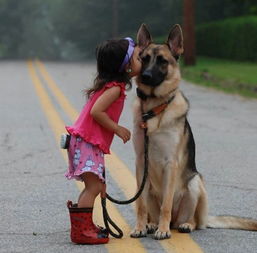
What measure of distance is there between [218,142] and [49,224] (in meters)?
5.26

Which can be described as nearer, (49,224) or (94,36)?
(49,224)

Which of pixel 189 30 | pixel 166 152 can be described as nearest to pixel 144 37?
pixel 166 152

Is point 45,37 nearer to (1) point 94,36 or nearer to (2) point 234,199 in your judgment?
(1) point 94,36

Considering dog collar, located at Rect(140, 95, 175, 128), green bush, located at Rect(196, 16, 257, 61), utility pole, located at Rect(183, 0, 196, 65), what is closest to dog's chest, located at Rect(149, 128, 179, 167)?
dog collar, located at Rect(140, 95, 175, 128)

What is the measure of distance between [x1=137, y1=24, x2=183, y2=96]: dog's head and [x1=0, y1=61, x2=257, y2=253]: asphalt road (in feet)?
3.56

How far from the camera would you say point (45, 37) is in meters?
104

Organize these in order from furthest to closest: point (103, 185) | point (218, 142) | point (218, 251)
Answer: point (218, 142)
point (103, 185)
point (218, 251)

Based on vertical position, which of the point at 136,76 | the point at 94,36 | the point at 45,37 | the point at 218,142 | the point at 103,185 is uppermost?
the point at 136,76

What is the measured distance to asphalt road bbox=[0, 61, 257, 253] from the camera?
562 cm

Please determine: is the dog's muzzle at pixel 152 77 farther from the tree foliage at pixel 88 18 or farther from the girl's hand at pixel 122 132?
the tree foliage at pixel 88 18

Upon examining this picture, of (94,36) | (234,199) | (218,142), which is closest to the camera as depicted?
(234,199)

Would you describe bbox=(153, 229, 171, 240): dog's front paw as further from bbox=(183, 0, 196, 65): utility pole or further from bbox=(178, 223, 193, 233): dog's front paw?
bbox=(183, 0, 196, 65): utility pole

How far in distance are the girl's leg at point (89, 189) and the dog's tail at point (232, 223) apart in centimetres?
96

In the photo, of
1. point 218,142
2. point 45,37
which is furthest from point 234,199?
point 45,37
